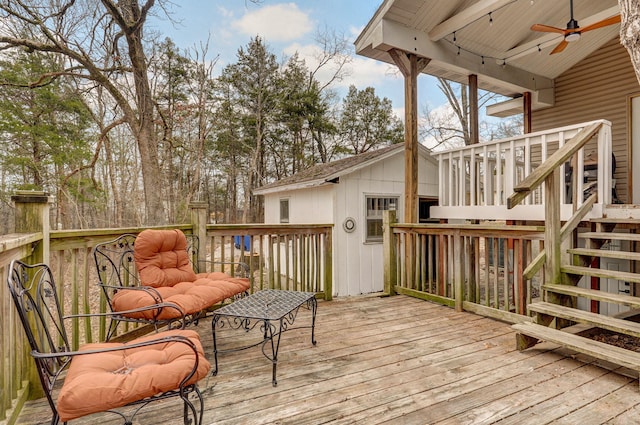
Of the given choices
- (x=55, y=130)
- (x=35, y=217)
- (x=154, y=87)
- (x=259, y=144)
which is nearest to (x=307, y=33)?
(x=259, y=144)

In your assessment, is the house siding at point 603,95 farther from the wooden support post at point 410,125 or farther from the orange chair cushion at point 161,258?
the orange chair cushion at point 161,258

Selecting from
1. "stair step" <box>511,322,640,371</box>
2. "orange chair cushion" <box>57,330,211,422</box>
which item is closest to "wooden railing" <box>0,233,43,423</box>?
"orange chair cushion" <box>57,330,211,422</box>

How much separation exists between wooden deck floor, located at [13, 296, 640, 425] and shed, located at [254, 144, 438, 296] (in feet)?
13.4

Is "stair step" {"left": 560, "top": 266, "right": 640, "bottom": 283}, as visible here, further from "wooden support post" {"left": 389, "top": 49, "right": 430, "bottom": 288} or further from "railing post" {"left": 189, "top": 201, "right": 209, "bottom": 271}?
"railing post" {"left": 189, "top": 201, "right": 209, "bottom": 271}

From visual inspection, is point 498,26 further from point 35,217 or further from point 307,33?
point 307,33

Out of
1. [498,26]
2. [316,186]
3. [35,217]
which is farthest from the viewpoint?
[316,186]

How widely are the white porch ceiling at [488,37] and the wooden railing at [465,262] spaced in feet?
8.77

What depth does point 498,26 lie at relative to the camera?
5.49 m

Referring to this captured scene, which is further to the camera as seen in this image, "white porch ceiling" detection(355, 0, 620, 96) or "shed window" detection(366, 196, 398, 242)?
"shed window" detection(366, 196, 398, 242)

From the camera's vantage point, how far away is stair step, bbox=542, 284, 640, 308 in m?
2.45

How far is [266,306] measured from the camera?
256 centimetres

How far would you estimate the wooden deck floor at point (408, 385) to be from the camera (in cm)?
185

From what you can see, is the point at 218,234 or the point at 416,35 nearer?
the point at 218,234

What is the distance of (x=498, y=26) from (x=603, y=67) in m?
2.42
